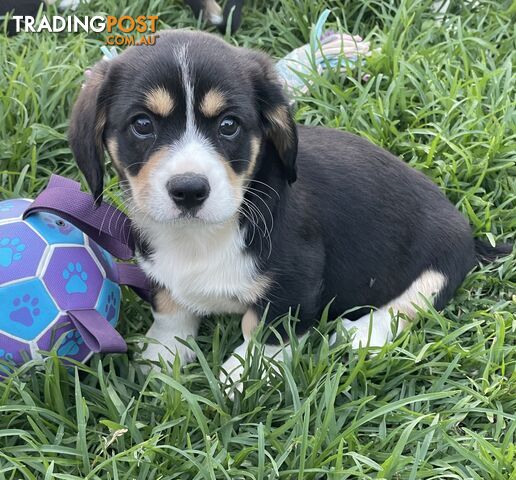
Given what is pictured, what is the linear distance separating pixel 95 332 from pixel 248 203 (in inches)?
28.1

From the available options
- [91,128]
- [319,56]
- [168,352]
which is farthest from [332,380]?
[319,56]

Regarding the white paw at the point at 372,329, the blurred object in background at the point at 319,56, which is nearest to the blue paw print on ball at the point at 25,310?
the white paw at the point at 372,329

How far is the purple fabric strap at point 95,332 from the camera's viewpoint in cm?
292

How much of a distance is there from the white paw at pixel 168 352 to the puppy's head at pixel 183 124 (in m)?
0.69

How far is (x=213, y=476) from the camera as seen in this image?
101 inches

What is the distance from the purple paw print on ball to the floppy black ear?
0.86 m

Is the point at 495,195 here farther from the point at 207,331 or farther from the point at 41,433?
the point at 41,433

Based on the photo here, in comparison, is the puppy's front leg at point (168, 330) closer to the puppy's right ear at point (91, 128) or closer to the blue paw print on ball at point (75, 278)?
the blue paw print on ball at point (75, 278)

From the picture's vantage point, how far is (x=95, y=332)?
2.92 metres

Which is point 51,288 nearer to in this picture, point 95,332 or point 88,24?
point 95,332

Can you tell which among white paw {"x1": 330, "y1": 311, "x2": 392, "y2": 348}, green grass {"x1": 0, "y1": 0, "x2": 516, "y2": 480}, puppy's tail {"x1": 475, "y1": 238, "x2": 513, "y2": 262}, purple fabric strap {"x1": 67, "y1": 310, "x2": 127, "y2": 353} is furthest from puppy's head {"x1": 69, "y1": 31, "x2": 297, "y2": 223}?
puppy's tail {"x1": 475, "y1": 238, "x2": 513, "y2": 262}

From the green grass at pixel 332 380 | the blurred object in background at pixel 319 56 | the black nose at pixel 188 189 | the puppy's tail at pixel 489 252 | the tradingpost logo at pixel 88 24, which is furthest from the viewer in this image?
the tradingpost logo at pixel 88 24

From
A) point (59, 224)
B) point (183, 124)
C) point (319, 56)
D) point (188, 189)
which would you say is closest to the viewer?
point (188, 189)

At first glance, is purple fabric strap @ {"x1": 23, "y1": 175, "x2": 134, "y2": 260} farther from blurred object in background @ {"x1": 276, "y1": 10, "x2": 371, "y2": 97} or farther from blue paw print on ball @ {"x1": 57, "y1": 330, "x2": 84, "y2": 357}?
blurred object in background @ {"x1": 276, "y1": 10, "x2": 371, "y2": 97}
